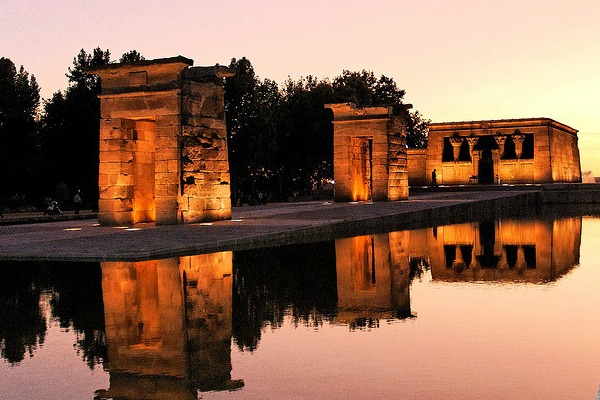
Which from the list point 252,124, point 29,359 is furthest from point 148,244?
point 252,124

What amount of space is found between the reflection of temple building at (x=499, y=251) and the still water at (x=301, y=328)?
13 cm

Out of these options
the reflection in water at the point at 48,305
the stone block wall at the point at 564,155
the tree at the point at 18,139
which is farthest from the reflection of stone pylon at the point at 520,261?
the stone block wall at the point at 564,155

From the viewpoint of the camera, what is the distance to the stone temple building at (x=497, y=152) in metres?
57.6

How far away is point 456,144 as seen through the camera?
198 ft

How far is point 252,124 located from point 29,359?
146 ft

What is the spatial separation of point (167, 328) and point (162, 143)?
13.8m

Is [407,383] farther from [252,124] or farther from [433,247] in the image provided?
[252,124]

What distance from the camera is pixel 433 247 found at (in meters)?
16.7

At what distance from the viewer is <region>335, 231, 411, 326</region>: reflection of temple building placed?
8680 mm

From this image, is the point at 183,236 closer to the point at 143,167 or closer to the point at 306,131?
the point at 143,167

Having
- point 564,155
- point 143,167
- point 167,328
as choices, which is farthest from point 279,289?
point 564,155

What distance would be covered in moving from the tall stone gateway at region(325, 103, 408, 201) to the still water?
21.5m

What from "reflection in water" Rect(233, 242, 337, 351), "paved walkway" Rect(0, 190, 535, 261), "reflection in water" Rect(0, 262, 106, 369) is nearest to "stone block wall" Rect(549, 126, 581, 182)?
"paved walkway" Rect(0, 190, 535, 261)

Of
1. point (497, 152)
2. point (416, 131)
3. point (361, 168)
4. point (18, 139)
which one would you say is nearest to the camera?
point (361, 168)
